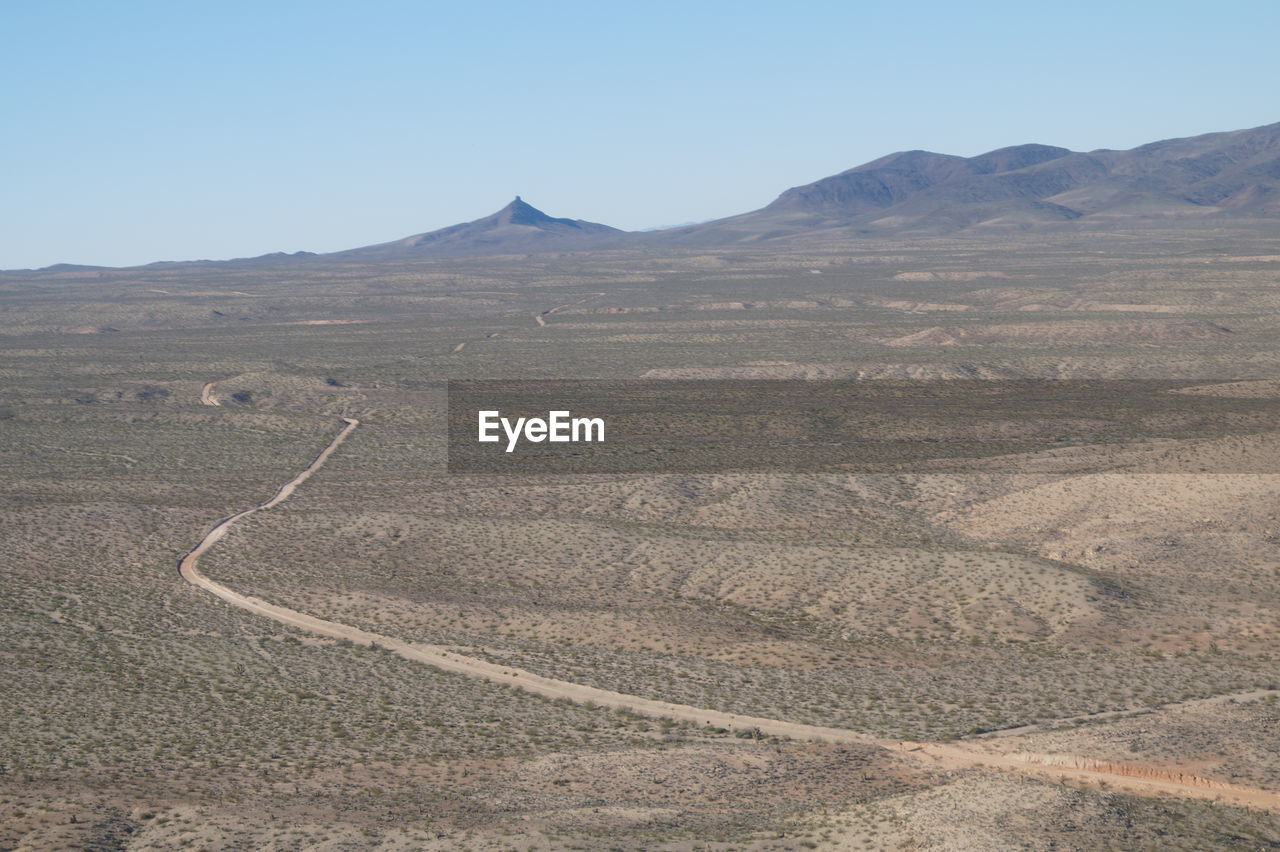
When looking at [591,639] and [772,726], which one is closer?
[772,726]

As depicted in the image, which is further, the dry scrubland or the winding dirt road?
the winding dirt road

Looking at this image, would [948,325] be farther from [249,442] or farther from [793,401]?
[249,442]

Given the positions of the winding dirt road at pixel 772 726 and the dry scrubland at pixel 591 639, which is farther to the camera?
the winding dirt road at pixel 772 726

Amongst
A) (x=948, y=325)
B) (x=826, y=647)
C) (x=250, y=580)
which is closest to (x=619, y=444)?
(x=250, y=580)
